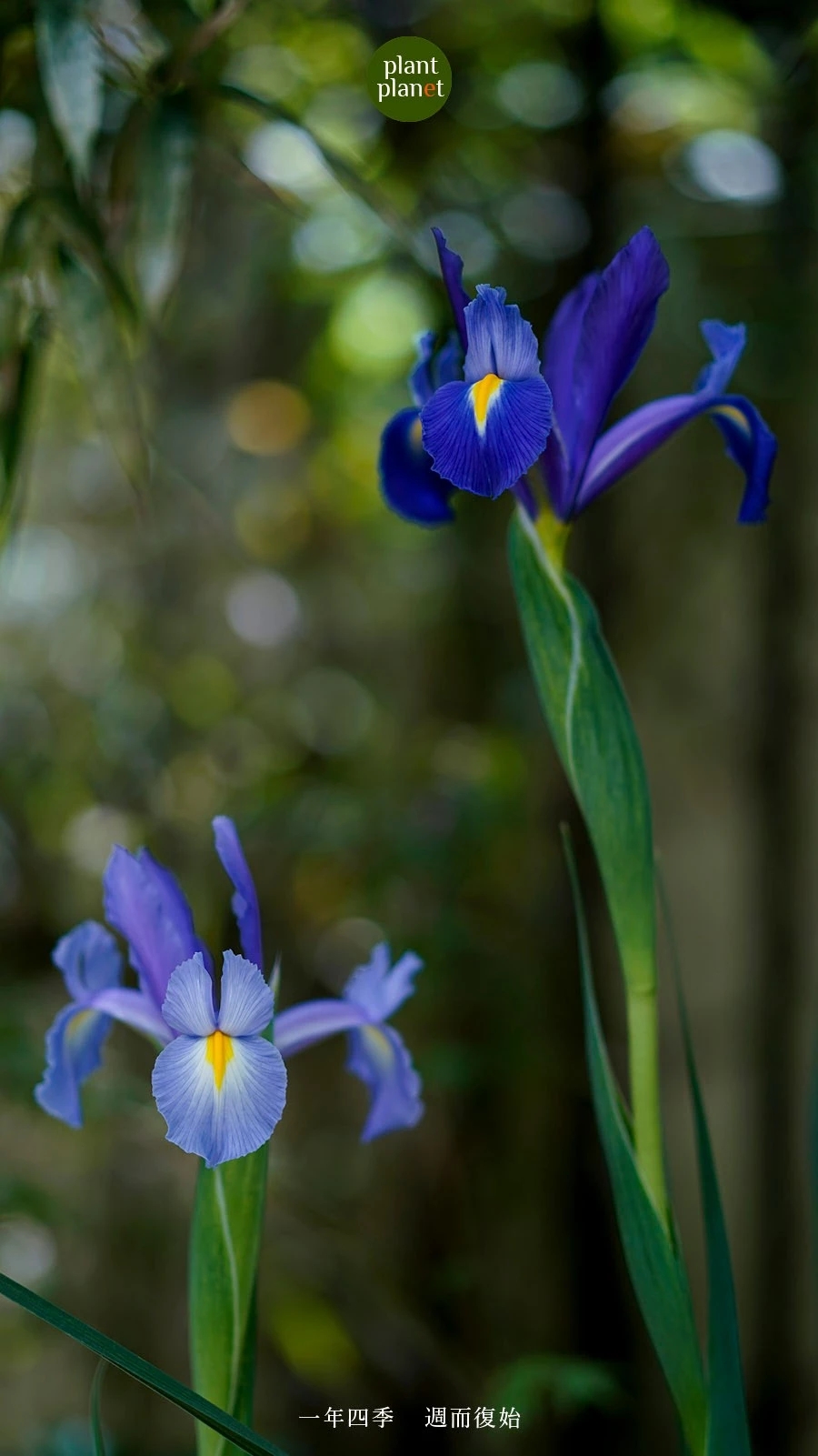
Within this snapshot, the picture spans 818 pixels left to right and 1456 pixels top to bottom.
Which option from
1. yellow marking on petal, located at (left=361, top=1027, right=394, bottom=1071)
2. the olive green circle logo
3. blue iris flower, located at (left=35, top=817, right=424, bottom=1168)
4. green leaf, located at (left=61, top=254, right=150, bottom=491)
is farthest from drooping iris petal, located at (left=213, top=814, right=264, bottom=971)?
the olive green circle logo

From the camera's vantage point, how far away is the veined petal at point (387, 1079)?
44 centimetres

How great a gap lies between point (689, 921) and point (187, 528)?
2.35 feet

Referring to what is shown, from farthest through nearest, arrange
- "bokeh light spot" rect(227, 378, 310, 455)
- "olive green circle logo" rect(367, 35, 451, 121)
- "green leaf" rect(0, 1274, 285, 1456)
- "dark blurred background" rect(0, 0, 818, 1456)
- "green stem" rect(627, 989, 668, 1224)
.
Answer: "bokeh light spot" rect(227, 378, 310, 455) < "dark blurred background" rect(0, 0, 818, 1456) < "olive green circle logo" rect(367, 35, 451, 121) < "green stem" rect(627, 989, 668, 1224) < "green leaf" rect(0, 1274, 285, 1456)


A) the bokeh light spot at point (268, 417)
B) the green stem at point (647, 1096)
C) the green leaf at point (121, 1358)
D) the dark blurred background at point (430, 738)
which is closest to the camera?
the green leaf at point (121, 1358)

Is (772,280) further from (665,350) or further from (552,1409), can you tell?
(552,1409)

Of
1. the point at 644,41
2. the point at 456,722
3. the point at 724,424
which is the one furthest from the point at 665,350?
the point at 724,424

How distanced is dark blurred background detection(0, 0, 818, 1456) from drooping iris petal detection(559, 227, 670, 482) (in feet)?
2.14

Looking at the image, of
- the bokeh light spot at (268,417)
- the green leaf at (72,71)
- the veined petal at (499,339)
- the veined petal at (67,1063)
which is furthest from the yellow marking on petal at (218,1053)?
the bokeh light spot at (268,417)

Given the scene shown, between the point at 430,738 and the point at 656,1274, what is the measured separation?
94cm

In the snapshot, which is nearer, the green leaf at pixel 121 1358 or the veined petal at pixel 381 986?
the green leaf at pixel 121 1358

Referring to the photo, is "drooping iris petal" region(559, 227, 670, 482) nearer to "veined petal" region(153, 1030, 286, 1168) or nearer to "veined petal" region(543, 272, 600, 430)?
"veined petal" region(543, 272, 600, 430)

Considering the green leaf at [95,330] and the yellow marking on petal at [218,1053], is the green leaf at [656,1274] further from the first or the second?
the green leaf at [95,330]

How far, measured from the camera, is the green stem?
388 millimetres

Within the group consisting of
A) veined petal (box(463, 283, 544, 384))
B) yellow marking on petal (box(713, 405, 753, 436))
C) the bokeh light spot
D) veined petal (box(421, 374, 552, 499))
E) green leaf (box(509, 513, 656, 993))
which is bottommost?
green leaf (box(509, 513, 656, 993))
